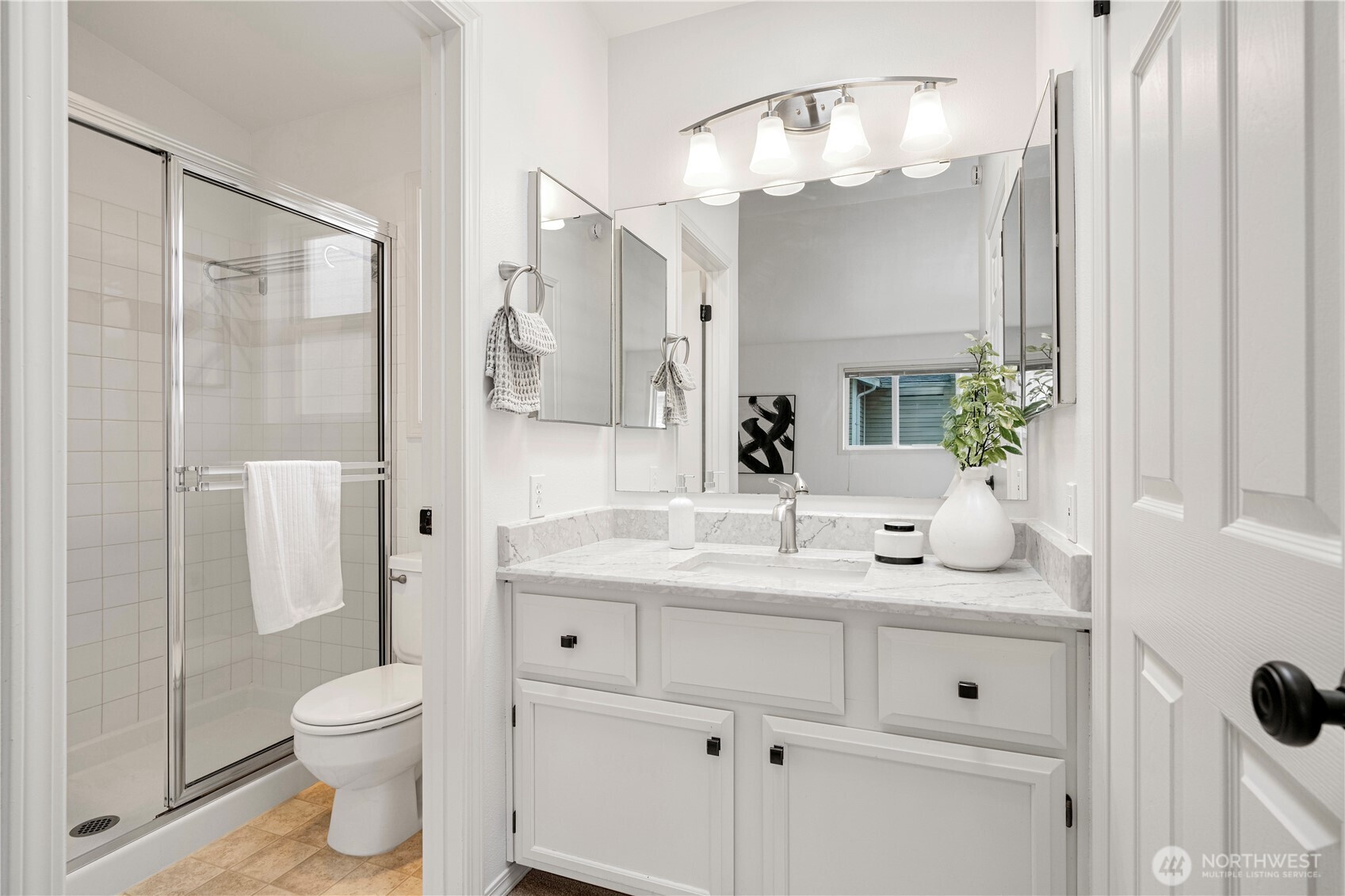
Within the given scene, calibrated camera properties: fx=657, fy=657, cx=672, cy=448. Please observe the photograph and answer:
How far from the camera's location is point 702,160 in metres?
2.03

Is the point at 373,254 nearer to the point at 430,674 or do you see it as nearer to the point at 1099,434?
the point at 430,674

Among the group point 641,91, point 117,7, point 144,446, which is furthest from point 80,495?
point 641,91

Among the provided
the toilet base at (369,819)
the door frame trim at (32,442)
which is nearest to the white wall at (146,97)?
the door frame trim at (32,442)

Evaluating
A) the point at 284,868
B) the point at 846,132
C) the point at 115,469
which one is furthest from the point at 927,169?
the point at 115,469

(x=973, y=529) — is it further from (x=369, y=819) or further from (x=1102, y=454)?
(x=369, y=819)

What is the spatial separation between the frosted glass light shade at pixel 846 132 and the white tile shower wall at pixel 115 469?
2.08 m

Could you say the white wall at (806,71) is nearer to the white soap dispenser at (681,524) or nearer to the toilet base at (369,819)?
the white soap dispenser at (681,524)

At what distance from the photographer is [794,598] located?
1338 mm

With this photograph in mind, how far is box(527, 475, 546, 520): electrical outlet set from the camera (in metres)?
1.75

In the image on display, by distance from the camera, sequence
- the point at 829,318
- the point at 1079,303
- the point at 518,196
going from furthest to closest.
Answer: the point at 829,318
the point at 518,196
the point at 1079,303

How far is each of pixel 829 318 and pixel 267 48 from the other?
2.11 m

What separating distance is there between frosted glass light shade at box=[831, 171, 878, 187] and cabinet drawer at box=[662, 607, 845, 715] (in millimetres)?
1265

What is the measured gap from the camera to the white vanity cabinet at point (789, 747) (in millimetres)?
1203

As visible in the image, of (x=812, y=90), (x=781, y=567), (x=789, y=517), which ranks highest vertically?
(x=812, y=90)
